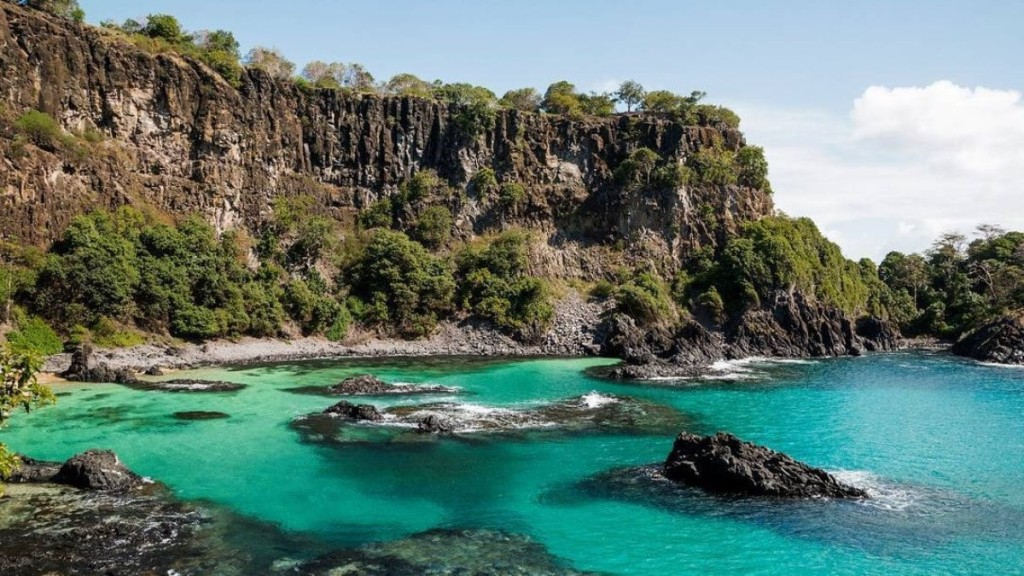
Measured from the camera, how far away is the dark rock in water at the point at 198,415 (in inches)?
→ 1618

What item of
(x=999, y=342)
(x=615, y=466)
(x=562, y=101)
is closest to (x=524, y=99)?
(x=562, y=101)

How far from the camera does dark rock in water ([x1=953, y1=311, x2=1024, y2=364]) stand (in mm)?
77562

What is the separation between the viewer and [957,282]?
357 ft

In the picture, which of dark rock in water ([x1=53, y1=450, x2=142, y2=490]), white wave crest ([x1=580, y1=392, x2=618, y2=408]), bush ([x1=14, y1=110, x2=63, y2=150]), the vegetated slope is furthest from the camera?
the vegetated slope

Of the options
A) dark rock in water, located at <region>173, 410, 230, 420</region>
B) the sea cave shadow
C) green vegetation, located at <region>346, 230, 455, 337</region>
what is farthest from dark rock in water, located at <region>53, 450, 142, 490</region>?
green vegetation, located at <region>346, 230, 455, 337</region>

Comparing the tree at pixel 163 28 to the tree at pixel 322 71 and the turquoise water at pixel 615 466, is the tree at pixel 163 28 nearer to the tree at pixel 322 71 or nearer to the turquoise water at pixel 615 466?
the tree at pixel 322 71

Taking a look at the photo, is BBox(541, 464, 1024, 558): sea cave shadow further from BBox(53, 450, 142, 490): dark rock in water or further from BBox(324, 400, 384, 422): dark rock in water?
BBox(53, 450, 142, 490): dark rock in water

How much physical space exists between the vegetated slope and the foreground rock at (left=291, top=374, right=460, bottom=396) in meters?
22.9

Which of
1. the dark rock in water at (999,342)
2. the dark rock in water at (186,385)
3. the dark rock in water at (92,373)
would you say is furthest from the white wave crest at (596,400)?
the dark rock in water at (999,342)

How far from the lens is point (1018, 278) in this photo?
98188 mm

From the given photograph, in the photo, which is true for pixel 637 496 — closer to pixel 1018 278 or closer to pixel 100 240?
pixel 100 240

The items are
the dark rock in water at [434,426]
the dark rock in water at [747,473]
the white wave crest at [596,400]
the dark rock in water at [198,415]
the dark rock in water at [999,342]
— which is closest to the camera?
the dark rock in water at [747,473]

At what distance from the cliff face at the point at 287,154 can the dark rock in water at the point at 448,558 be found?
59347 millimetres

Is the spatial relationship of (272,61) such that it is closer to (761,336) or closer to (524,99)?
(524,99)
